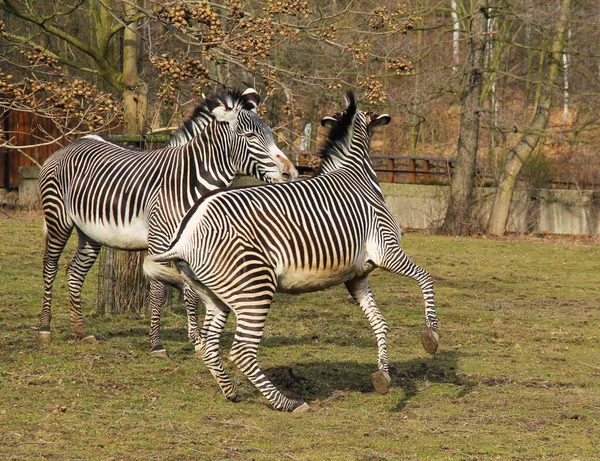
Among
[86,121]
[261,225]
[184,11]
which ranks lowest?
[261,225]

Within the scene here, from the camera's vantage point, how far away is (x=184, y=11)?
7.23 metres

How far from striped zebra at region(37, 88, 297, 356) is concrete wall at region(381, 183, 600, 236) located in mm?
14804

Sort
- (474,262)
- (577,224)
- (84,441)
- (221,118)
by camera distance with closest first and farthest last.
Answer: (84,441) < (221,118) < (474,262) < (577,224)

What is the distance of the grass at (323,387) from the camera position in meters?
5.70

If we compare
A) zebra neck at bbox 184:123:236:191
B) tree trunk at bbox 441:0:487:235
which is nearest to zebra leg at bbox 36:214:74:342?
zebra neck at bbox 184:123:236:191

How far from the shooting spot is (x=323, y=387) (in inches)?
293

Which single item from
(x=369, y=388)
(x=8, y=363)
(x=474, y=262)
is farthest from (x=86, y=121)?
(x=474, y=262)

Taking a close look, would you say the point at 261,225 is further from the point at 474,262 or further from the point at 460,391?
the point at 474,262

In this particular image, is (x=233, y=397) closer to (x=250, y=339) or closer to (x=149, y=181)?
(x=250, y=339)

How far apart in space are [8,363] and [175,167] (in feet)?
7.56

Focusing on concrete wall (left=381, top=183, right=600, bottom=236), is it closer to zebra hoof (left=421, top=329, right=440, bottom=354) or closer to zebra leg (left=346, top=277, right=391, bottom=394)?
zebra leg (left=346, top=277, right=391, bottom=394)

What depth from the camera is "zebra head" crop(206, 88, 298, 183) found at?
8156mm

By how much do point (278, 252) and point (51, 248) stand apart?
335 centimetres

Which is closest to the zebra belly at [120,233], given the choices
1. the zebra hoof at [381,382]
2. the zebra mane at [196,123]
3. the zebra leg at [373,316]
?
the zebra mane at [196,123]
